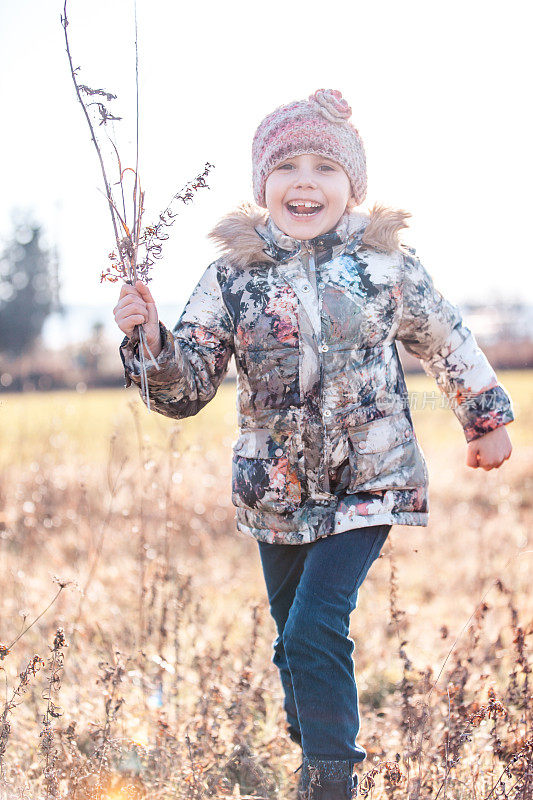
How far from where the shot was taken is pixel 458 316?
2.79m

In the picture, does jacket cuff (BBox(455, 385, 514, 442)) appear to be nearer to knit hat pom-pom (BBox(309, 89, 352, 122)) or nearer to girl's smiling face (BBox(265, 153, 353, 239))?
girl's smiling face (BBox(265, 153, 353, 239))

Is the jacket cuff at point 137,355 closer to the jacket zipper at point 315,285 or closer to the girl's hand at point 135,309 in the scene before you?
the girl's hand at point 135,309

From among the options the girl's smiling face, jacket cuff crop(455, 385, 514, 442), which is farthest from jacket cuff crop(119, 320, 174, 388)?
jacket cuff crop(455, 385, 514, 442)

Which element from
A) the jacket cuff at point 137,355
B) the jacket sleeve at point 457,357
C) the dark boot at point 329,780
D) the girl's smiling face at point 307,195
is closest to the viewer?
the dark boot at point 329,780

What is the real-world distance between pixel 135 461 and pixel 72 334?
→ 60.4 inches

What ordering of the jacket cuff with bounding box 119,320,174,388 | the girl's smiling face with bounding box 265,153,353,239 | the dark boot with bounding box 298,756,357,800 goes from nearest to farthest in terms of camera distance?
the dark boot with bounding box 298,756,357,800, the jacket cuff with bounding box 119,320,174,388, the girl's smiling face with bounding box 265,153,353,239

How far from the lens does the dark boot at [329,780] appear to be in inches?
87.8

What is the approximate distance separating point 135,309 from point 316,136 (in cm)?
90

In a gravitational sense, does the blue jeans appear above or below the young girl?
below

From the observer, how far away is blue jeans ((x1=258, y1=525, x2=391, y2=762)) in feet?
7.42

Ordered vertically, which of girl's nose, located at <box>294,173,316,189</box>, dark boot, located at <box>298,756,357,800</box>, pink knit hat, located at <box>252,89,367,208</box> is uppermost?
A: pink knit hat, located at <box>252,89,367,208</box>

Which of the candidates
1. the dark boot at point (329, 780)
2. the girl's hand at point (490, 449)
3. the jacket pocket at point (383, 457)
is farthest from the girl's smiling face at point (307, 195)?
the dark boot at point (329, 780)

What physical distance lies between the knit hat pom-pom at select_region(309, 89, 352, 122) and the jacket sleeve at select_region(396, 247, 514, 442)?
0.49 metres

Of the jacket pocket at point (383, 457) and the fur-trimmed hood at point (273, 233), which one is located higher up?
the fur-trimmed hood at point (273, 233)
